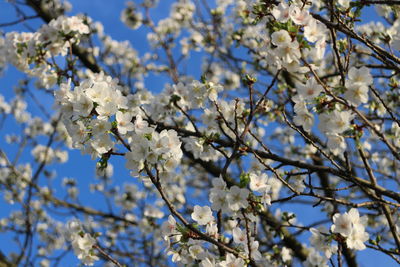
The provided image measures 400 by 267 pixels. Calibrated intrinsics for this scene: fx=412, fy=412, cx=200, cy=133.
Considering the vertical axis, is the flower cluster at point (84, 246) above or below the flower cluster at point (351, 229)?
above

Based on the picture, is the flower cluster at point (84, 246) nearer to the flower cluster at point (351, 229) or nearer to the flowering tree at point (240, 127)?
the flowering tree at point (240, 127)

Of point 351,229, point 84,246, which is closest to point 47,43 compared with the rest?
point 84,246

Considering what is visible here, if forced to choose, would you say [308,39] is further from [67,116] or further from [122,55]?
[122,55]

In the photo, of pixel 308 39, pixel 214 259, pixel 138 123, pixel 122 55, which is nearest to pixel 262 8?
pixel 308 39

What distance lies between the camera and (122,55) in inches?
288

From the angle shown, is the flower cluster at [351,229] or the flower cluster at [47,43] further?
the flower cluster at [47,43]

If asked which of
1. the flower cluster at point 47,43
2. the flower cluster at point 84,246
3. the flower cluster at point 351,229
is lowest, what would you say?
the flower cluster at point 351,229

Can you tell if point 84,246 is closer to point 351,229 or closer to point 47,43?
point 47,43

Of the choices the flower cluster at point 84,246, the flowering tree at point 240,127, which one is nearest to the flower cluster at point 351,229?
the flowering tree at point 240,127

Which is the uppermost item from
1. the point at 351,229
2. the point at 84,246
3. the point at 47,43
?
the point at 47,43

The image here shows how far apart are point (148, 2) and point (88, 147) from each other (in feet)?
14.2

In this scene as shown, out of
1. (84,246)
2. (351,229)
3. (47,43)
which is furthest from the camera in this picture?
(47,43)

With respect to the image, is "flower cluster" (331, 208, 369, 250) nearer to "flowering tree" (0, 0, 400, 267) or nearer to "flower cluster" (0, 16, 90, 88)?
"flowering tree" (0, 0, 400, 267)

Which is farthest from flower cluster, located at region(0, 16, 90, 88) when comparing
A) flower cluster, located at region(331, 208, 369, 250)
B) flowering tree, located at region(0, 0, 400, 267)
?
flower cluster, located at region(331, 208, 369, 250)
